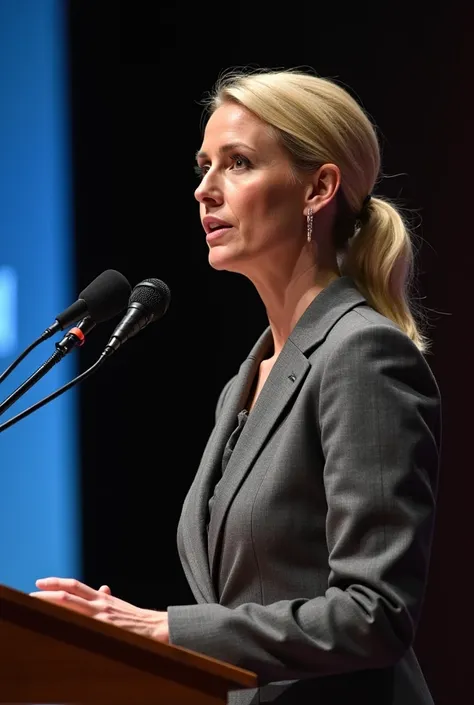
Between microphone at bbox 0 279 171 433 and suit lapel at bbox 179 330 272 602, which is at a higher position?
microphone at bbox 0 279 171 433

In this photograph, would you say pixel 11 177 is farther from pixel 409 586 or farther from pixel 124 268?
pixel 409 586

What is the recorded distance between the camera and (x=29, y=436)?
3.36 m

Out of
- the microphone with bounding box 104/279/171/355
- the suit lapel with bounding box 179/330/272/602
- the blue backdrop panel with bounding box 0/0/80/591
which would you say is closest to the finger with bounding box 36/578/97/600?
the suit lapel with bounding box 179/330/272/602

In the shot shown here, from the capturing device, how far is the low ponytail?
195cm

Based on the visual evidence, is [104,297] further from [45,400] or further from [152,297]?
[45,400]

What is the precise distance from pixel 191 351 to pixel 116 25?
1.12 meters

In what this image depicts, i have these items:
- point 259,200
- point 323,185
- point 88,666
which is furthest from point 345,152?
point 88,666

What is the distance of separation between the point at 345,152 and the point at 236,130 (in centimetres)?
20

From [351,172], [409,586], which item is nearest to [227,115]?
[351,172]

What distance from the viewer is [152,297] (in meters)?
1.88

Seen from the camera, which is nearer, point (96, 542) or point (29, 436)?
point (29, 436)

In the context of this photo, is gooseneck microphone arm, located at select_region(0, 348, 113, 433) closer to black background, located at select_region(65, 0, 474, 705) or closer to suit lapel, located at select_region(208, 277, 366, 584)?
suit lapel, located at select_region(208, 277, 366, 584)

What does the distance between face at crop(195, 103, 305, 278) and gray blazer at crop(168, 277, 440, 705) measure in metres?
0.15

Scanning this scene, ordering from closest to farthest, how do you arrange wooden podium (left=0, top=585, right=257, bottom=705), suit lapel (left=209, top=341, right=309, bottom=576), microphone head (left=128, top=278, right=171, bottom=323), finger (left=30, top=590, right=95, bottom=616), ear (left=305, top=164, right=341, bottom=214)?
wooden podium (left=0, top=585, right=257, bottom=705) → finger (left=30, top=590, right=95, bottom=616) → suit lapel (left=209, top=341, right=309, bottom=576) → microphone head (left=128, top=278, right=171, bottom=323) → ear (left=305, top=164, right=341, bottom=214)
